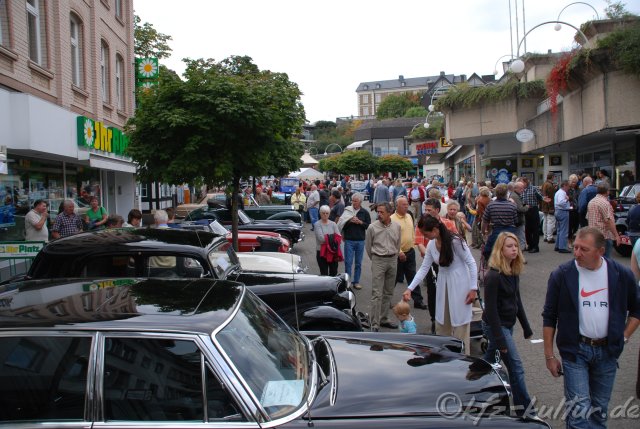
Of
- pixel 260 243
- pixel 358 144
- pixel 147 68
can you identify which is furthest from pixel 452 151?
pixel 358 144

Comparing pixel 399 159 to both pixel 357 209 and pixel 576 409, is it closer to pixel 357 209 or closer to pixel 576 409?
pixel 357 209

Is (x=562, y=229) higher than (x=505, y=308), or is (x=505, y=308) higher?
(x=562, y=229)

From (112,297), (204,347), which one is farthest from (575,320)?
(112,297)

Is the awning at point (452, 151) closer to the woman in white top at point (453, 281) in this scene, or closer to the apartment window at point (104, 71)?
the apartment window at point (104, 71)

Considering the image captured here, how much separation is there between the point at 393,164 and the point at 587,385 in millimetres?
58527

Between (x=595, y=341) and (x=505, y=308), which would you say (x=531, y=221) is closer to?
(x=505, y=308)

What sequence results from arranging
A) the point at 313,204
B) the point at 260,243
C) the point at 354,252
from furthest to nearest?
the point at 313,204 < the point at 260,243 < the point at 354,252

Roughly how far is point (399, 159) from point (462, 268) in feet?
189

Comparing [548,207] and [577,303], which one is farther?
[548,207]

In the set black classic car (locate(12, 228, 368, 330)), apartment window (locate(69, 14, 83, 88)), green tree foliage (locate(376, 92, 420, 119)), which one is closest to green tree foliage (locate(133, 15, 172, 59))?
apartment window (locate(69, 14, 83, 88))

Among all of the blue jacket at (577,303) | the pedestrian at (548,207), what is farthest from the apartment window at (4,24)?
the pedestrian at (548,207)

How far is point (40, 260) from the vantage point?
5.28 m

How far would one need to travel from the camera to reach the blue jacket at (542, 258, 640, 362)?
12.1 feet

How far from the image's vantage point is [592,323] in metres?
3.72
